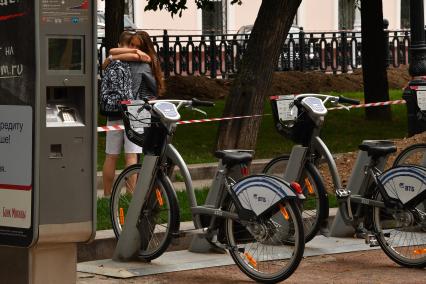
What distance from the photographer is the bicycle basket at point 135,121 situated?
9.90m

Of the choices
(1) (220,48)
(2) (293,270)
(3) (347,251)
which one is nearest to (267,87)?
(3) (347,251)

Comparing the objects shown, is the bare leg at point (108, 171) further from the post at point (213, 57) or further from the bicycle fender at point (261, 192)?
the post at point (213, 57)

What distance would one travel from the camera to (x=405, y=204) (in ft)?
31.2

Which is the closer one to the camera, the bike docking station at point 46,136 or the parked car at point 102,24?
the bike docking station at point 46,136

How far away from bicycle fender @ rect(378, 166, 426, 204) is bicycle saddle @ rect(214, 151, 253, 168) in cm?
112

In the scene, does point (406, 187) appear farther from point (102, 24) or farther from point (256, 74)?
point (102, 24)

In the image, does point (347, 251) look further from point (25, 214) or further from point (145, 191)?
point (25, 214)

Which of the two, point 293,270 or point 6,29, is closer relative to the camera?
point 6,29

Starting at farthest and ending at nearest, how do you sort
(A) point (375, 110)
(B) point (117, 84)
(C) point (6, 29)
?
(A) point (375, 110)
(B) point (117, 84)
(C) point (6, 29)

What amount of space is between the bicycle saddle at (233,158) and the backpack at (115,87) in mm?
3059

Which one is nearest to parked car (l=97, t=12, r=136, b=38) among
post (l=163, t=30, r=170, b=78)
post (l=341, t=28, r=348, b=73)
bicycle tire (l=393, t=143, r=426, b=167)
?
post (l=163, t=30, r=170, b=78)

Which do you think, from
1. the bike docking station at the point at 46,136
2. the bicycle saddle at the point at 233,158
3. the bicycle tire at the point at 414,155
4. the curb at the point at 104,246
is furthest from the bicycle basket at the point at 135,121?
the bicycle tire at the point at 414,155

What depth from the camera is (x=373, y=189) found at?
32.2 feet

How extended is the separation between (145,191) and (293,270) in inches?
51.8
